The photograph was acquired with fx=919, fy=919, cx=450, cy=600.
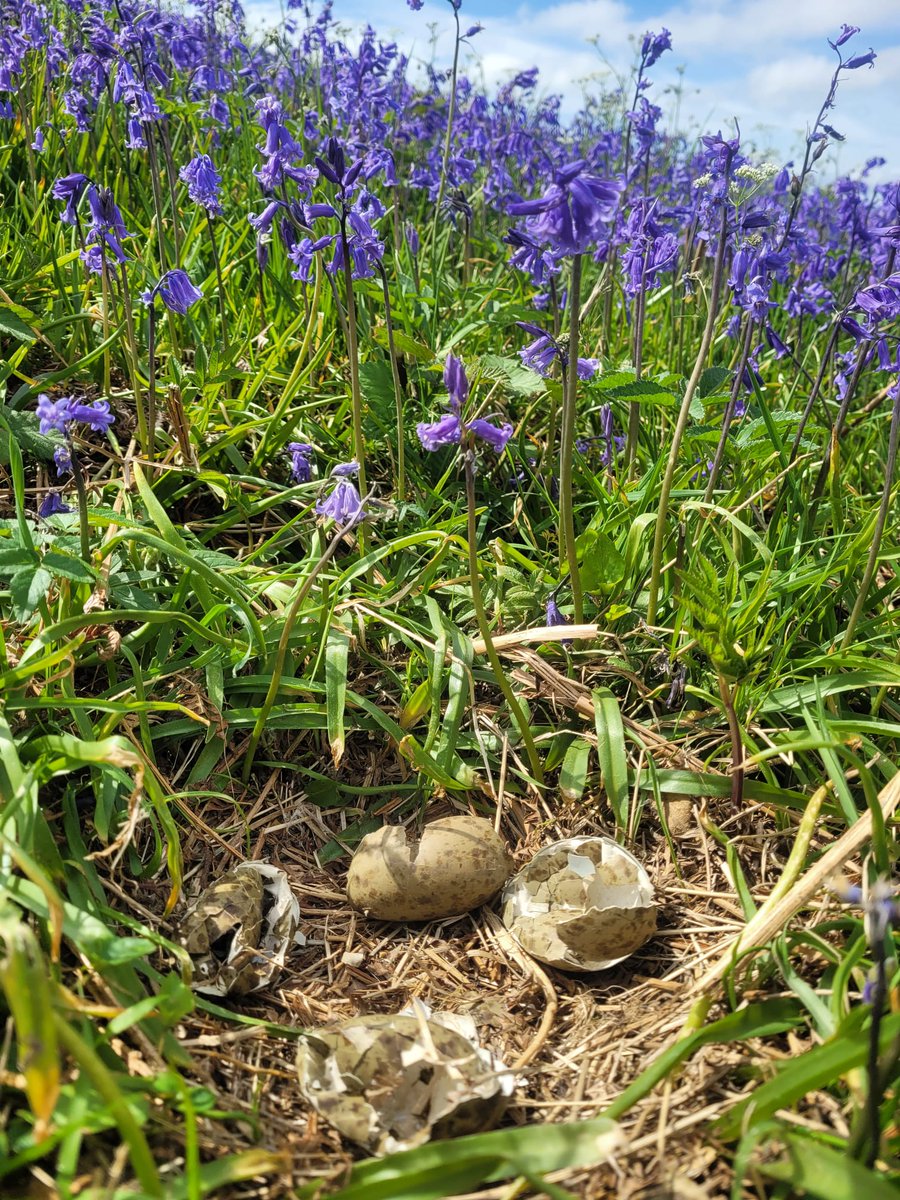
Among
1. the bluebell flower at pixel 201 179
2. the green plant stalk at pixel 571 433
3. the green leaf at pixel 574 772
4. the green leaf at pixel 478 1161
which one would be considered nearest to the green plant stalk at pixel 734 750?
the green leaf at pixel 574 772

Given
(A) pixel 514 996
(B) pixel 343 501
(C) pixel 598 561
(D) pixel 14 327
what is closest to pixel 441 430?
(B) pixel 343 501

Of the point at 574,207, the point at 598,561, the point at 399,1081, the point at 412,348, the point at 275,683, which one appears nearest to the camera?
the point at 399,1081

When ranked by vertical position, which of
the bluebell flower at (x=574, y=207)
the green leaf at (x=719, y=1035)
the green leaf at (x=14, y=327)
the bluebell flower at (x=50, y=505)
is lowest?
the green leaf at (x=719, y=1035)

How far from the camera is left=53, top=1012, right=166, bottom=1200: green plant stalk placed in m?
1.24

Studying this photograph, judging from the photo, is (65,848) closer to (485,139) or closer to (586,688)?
(586,688)

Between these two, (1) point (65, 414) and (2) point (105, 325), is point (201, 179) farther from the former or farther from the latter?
(1) point (65, 414)

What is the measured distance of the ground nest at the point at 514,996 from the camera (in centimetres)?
154

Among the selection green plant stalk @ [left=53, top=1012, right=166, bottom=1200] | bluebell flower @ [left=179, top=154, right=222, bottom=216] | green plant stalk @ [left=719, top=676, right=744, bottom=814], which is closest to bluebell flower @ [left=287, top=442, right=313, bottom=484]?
bluebell flower @ [left=179, top=154, right=222, bottom=216]

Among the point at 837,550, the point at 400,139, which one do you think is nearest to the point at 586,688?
the point at 837,550

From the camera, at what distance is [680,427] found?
2396mm

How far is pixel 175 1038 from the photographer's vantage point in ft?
5.37

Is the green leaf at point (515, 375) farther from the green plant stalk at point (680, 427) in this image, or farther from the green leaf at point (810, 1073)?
the green leaf at point (810, 1073)

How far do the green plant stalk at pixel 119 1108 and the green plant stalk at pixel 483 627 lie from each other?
3.95 ft

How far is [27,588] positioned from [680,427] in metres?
1.62
